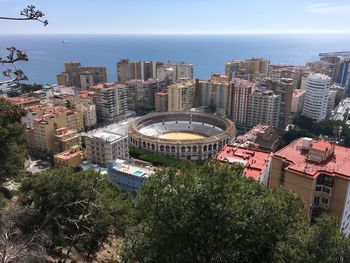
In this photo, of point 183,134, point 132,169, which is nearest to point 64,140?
point 132,169

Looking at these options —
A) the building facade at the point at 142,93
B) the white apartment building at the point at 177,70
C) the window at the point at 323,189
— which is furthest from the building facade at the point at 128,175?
the white apartment building at the point at 177,70

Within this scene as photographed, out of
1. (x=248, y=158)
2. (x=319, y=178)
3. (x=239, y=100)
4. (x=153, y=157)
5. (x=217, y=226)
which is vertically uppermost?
(x=217, y=226)

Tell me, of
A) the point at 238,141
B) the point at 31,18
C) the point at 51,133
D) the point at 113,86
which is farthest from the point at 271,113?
the point at 31,18

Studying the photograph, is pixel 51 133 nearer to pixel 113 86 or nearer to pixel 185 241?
pixel 113 86

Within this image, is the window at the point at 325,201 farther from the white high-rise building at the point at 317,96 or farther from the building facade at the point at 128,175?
the white high-rise building at the point at 317,96

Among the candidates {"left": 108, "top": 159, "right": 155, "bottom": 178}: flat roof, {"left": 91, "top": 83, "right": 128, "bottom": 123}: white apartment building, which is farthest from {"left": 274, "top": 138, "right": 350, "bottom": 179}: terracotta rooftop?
{"left": 91, "top": 83, "right": 128, "bottom": 123}: white apartment building

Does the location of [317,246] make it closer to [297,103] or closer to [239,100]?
[239,100]
